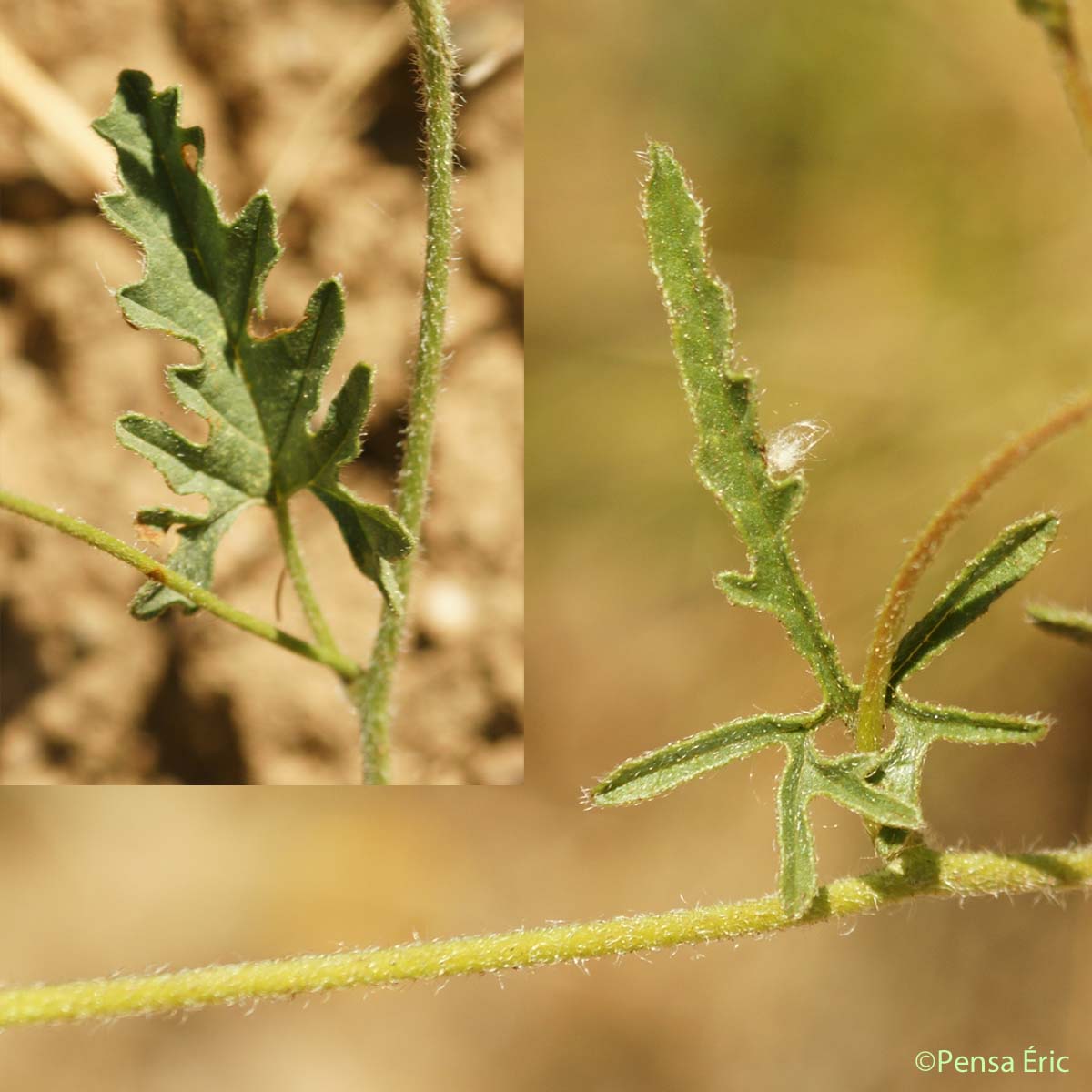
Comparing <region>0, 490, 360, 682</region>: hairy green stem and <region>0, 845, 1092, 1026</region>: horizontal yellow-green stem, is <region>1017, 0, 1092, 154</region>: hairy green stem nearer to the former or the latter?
<region>0, 845, 1092, 1026</region>: horizontal yellow-green stem

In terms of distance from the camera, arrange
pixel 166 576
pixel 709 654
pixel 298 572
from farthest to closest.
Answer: pixel 709 654, pixel 298 572, pixel 166 576

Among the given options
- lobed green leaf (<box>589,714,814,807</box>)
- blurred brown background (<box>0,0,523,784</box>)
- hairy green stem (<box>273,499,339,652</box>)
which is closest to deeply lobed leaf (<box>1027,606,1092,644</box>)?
lobed green leaf (<box>589,714,814,807</box>)

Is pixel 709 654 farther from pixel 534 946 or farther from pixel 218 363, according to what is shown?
pixel 218 363

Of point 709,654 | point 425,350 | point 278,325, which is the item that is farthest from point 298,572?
point 709,654

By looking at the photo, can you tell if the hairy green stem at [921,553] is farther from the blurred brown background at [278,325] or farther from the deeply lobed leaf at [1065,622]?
the blurred brown background at [278,325]

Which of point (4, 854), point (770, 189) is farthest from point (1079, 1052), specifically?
point (4, 854)

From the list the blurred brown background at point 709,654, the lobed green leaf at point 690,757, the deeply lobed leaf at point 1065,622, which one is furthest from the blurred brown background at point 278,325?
the deeply lobed leaf at point 1065,622
